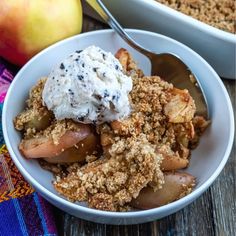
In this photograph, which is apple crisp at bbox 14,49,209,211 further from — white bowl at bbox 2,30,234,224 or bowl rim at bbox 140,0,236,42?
bowl rim at bbox 140,0,236,42

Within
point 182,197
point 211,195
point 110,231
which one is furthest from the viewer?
point 211,195

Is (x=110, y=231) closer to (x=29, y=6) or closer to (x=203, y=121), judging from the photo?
(x=203, y=121)

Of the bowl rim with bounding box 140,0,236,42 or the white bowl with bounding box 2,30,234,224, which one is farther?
the bowl rim with bounding box 140,0,236,42

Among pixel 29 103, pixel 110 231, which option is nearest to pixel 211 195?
pixel 110 231

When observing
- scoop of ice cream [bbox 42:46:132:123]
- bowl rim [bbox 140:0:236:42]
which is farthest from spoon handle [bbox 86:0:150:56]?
scoop of ice cream [bbox 42:46:132:123]

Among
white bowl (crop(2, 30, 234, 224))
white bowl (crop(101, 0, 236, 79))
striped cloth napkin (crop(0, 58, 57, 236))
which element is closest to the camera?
white bowl (crop(2, 30, 234, 224))

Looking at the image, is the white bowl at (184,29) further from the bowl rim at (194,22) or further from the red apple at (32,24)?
the red apple at (32,24)

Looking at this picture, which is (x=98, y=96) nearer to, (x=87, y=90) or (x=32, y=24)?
(x=87, y=90)

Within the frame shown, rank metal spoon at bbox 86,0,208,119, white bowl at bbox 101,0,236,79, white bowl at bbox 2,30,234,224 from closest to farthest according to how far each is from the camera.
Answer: white bowl at bbox 2,30,234,224
metal spoon at bbox 86,0,208,119
white bowl at bbox 101,0,236,79
